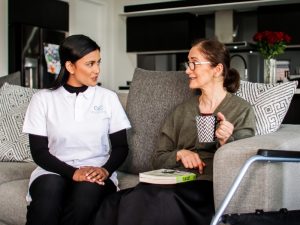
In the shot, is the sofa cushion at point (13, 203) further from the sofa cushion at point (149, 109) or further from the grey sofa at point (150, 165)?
the sofa cushion at point (149, 109)

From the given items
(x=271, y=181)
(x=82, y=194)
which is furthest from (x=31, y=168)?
(x=271, y=181)

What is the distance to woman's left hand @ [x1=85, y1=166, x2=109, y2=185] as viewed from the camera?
1870mm

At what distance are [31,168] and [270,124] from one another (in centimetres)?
124

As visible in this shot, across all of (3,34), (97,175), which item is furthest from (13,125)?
(3,34)

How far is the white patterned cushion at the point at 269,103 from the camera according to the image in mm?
2066

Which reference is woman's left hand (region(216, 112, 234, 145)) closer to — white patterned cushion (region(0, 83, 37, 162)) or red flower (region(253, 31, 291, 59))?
white patterned cushion (region(0, 83, 37, 162))

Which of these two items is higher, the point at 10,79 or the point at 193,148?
the point at 10,79

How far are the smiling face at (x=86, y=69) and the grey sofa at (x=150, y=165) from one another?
0.39 metres

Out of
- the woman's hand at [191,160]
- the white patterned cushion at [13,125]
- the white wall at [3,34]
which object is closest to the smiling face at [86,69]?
the woman's hand at [191,160]

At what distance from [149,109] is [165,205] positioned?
2.75 feet

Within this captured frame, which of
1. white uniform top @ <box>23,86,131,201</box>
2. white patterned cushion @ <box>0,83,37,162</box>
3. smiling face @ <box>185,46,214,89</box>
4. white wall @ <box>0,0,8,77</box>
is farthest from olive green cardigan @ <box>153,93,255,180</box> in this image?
white wall @ <box>0,0,8,77</box>

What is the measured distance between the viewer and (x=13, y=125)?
8.78 feet

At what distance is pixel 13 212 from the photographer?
6.68 feet

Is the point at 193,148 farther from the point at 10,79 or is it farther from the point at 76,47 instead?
the point at 10,79
